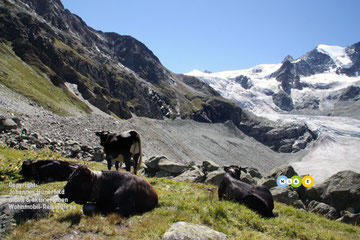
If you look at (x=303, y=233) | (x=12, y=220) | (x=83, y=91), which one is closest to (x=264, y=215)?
(x=303, y=233)

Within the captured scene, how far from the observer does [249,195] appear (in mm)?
10422

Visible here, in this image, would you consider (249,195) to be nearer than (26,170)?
Yes

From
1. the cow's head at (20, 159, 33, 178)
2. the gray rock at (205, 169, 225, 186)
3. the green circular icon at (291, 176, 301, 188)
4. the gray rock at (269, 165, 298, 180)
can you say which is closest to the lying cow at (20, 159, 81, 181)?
the cow's head at (20, 159, 33, 178)

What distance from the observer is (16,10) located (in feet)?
486

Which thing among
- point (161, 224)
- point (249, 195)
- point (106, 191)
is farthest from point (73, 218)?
point (249, 195)

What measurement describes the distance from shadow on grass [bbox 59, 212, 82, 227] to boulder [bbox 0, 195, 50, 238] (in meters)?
0.55

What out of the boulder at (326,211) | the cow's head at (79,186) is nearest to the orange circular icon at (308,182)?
the boulder at (326,211)

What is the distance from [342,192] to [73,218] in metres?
16.5

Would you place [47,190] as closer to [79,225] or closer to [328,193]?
[79,225]

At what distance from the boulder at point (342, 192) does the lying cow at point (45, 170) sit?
53.7 ft

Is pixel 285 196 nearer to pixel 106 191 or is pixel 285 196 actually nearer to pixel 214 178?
pixel 214 178

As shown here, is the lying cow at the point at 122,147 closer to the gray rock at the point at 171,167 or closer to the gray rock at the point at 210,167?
the gray rock at the point at 171,167

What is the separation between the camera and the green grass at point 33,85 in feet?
247

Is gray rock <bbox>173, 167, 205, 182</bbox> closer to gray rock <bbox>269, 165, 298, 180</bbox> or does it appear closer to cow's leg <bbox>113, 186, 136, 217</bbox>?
gray rock <bbox>269, 165, 298, 180</bbox>
